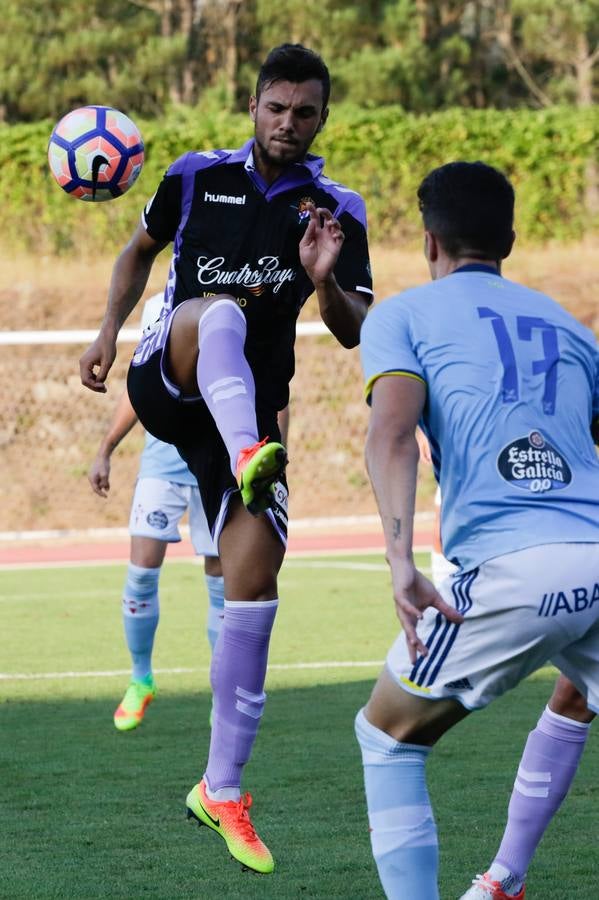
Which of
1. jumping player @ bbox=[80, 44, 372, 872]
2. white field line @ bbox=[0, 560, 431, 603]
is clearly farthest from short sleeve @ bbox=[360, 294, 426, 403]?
white field line @ bbox=[0, 560, 431, 603]

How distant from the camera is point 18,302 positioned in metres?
22.1

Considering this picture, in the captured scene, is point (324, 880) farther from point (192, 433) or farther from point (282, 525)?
point (192, 433)

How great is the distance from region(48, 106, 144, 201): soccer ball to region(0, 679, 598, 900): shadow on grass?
2.39m

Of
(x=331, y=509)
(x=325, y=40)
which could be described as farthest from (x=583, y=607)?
(x=325, y=40)

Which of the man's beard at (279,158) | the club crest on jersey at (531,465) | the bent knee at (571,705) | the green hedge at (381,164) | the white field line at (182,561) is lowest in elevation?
the white field line at (182,561)

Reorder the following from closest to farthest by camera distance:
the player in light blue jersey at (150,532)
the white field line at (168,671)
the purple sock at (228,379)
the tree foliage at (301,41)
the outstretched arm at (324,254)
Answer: the purple sock at (228,379)
the outstretched arm at (324,254)
the player in light blue jersey at (150,532)
the white field line at (168,671)
the tree foliage at (301,41)

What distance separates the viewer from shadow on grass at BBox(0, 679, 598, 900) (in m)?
4.70

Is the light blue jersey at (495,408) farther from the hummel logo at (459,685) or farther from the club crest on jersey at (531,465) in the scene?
the hummel logo at (459,685)

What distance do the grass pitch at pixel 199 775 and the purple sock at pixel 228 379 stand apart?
54.6 inches

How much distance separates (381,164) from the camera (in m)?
24.3

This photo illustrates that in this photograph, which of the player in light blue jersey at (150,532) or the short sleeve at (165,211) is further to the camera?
the player in light blue jersey at (150,532)

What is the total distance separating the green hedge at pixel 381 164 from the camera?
23562 millimetres

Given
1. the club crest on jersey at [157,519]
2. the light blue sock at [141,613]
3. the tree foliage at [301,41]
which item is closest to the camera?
the light blue sock at [141,613]

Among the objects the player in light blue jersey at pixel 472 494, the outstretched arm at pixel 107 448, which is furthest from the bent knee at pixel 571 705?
the outstretched arm at pixel 107 448
